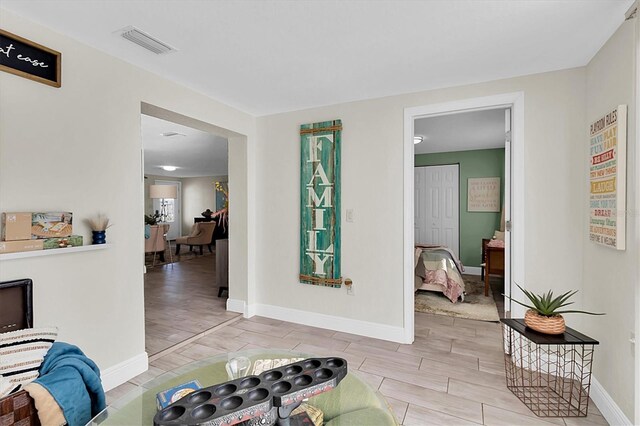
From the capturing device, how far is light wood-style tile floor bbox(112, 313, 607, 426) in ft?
6.45

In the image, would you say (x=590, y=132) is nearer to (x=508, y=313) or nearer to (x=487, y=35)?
(x=487, y=35)

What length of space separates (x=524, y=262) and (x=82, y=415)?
296cm

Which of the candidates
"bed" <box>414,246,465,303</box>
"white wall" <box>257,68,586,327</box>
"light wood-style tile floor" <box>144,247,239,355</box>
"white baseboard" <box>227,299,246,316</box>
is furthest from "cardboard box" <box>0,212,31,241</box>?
"bed" <box>414,246,465,303</box>

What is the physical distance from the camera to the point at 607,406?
1898mm

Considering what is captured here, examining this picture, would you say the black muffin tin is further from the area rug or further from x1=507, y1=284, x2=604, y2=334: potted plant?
the area rug

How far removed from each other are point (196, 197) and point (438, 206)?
8180 millimetres

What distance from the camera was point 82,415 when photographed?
1308 mm

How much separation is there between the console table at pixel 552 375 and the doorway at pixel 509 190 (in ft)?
1.27

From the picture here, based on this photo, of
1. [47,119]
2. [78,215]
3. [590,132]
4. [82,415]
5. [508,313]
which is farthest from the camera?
[508,313]

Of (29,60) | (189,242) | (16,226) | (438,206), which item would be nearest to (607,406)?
(16,226)

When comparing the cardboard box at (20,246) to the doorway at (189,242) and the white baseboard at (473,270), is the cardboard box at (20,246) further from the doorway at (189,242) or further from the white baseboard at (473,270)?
the white baseboard at (473,270)

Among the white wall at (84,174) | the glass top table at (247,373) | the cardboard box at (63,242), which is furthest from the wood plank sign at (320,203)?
the cardboard box at (63,242)

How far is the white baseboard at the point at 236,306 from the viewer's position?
3759 mm

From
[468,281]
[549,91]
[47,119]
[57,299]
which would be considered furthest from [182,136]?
[468,281]
